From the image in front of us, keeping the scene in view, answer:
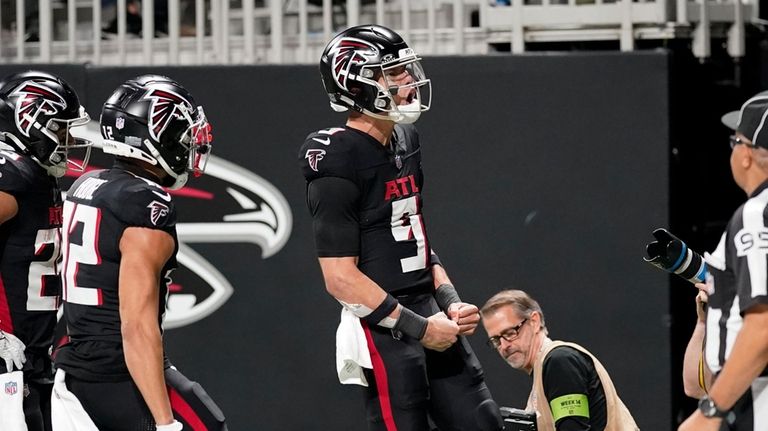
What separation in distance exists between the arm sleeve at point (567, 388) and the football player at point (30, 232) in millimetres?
1956

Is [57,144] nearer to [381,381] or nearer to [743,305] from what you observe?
[381,381]

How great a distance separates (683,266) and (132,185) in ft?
6.21

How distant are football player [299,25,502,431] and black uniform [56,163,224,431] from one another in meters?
0.67

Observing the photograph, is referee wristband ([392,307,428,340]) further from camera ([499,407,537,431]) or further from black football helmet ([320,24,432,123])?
black football helmet ([320,24,432,123])

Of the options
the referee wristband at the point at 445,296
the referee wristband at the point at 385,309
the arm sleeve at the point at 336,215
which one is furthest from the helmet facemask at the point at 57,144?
the referee wristband at the point at 445,296

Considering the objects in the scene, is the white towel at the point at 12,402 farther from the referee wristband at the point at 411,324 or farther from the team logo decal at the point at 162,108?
the referee wristband at the point at 411,324

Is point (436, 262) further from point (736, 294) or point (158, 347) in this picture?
point (736, 294)

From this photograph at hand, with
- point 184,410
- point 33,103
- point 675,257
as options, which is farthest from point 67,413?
point 675,257

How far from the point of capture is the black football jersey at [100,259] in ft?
14.9

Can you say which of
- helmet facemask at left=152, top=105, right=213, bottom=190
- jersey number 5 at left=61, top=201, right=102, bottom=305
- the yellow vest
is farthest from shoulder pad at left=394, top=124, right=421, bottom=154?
jersey number 5 at left=61, top=201, right=102, bottom=305

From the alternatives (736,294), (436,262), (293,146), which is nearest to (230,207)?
(293,146)

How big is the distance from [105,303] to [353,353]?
98cm

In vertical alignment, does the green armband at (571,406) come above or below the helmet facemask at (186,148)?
below

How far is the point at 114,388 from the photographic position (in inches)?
183
